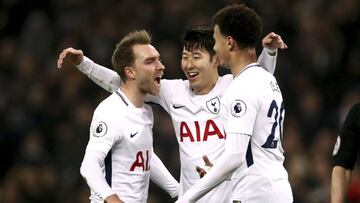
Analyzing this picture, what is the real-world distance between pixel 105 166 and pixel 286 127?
16.2 feet

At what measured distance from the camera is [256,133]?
629 centimetres

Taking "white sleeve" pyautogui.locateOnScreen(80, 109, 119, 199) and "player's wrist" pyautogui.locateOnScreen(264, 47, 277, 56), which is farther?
"player's wrist" pyautogui.locateOnScreen(264, 47, 277, 56)

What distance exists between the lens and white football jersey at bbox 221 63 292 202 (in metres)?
6.21

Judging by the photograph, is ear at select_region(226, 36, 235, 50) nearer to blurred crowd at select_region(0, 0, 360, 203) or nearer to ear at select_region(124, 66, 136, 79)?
ear at select_region(124, 66, 136, 79)

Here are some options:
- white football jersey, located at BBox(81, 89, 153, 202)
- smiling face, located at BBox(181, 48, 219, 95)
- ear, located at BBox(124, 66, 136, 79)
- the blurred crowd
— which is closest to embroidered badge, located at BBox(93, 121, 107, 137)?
white football jersey, located at BBox(81, 89, 153, 202)

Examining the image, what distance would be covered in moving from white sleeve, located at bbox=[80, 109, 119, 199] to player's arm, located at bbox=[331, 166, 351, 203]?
1.44 meters

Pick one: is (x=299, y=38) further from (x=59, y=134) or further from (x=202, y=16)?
(x=59, y=134)

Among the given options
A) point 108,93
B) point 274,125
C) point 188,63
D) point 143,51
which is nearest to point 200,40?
point 188,63

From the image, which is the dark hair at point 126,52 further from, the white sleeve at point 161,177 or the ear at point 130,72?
the white sleeve at point 161,177

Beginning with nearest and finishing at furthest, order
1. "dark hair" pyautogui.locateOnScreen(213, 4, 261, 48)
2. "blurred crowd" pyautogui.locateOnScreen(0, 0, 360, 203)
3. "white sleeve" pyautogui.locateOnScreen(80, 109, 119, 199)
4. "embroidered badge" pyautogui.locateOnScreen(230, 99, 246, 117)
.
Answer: "embroidered badge" pyautogui.locateOnScreen(230, 99, 246, 117), "dark hair" pyautogui.locateOnScreen(213, 4, 261, 48), "white sleeve" pyautogui.locateOnScreen(80, 109, 119, 199), "blurred crowd" pyautogui.locateOnScreen(0, 0, 360, 203)

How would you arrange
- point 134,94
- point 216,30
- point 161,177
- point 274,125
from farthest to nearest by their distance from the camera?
1. point 161,177
2. point 134,94
3. point 216,30
4. point 274,125

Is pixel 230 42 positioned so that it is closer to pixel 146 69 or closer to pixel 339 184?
pixel 146 69

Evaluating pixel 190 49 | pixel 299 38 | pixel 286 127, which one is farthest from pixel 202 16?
pixel 190 49

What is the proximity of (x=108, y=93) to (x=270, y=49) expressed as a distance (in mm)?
5829
